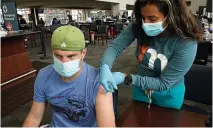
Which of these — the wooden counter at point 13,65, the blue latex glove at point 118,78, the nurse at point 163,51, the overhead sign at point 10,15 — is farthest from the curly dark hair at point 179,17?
the overhead sign at point 10,15

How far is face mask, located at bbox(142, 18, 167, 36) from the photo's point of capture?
38.2 inches

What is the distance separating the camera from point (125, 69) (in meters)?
4.05

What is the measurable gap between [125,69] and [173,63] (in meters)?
3.14

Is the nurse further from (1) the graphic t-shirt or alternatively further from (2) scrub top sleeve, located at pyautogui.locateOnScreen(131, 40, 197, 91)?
(1) the graphic t-shirt

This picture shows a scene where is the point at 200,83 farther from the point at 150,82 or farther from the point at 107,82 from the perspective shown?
the point at 107,82

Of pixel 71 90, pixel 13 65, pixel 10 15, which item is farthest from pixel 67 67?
pixel 10 15

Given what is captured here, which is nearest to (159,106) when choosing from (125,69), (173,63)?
(173,63)

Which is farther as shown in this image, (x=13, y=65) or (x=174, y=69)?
(x=13, y=65)

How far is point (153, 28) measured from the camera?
3.21 ft

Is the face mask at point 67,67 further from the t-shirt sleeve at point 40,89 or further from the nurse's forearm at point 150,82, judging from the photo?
the nurse's forearm at point 150,82

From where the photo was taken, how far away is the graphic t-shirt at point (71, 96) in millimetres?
966

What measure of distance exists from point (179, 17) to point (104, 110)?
562mm

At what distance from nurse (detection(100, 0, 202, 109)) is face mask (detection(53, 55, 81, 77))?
0.13m

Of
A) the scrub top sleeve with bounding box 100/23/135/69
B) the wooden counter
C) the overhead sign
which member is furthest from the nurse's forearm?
the overhead sign
